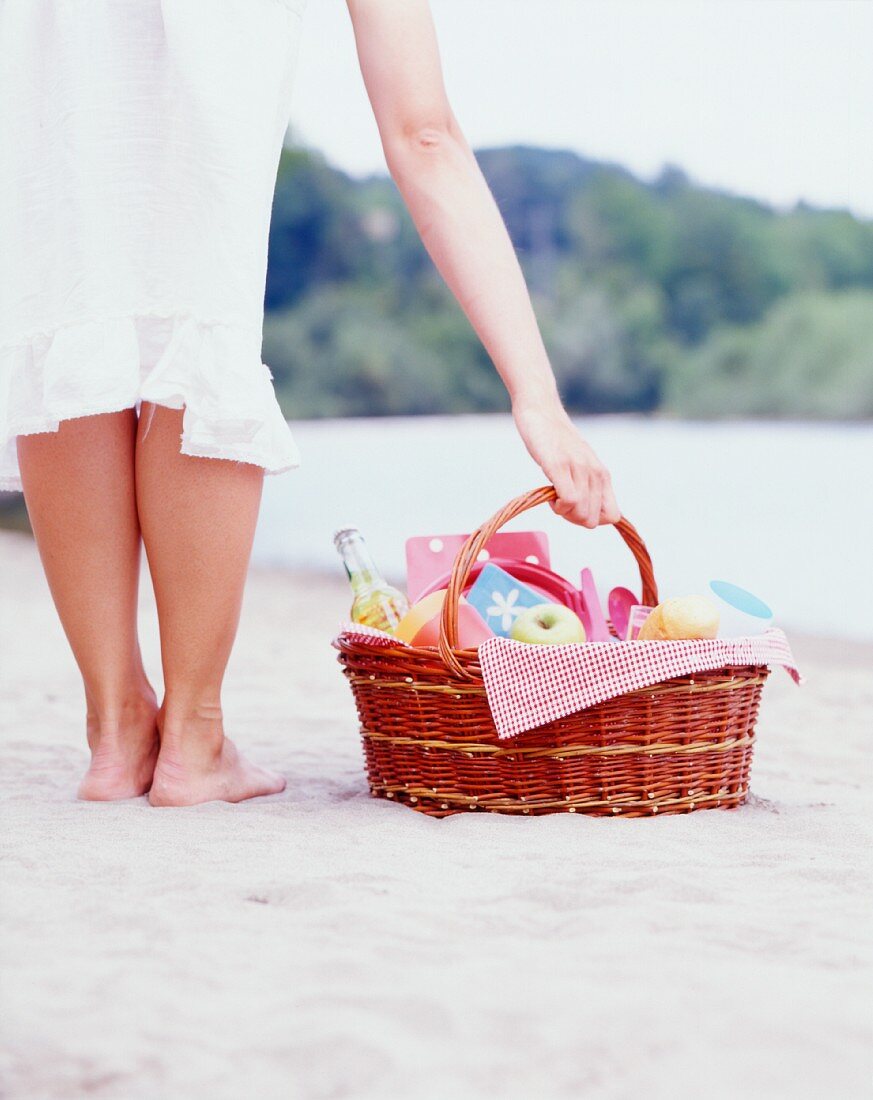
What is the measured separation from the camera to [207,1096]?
800 millimetres

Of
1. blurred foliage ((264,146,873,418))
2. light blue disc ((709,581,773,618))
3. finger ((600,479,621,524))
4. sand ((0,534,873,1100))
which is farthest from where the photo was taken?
blurred foliage ((264,146,873,418))

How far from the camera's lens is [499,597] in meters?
1.70

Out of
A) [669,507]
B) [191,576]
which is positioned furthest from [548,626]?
Answer: [669,507]

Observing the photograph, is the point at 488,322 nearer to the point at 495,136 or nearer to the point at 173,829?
the point at 173,829

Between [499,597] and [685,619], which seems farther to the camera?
[499,597]

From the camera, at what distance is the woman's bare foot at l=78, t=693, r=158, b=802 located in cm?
163

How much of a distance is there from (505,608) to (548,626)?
100 mm

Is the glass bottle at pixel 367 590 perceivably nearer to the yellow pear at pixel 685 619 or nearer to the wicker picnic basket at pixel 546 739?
the wicker picnic basket at pixel 546 739

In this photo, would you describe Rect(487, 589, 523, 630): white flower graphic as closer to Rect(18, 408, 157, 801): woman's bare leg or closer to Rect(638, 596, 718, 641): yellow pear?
Rect(638, 596, 718, 641): yellow pear

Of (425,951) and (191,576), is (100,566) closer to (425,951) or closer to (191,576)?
(191,576)

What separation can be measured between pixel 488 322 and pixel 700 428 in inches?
942

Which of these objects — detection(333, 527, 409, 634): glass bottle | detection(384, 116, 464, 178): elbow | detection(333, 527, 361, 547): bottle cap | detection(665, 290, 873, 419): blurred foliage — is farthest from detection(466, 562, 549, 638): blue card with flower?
detection(665, 290, 873, 419): blurred foliage

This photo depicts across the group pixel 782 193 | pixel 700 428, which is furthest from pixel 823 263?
pixel 700 428

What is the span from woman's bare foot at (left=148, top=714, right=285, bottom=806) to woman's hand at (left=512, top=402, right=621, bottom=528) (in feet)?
1.80
